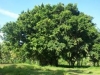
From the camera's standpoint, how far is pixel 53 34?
38.4m

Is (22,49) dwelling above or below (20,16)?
below

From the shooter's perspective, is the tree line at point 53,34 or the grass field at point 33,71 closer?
the grass field at point 33,71

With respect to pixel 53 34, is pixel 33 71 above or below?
below

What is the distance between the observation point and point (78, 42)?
40.8 m

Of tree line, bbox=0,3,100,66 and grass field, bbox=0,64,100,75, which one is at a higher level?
tree line, bbox=0,3,100,66

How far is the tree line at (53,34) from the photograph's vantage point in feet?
128

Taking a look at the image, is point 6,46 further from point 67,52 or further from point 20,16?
point 67,52

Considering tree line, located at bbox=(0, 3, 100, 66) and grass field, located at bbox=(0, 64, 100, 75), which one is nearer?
grass field, located at bbox=(0, 64, 100, 75)

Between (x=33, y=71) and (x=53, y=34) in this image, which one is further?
(x=53, y=34)

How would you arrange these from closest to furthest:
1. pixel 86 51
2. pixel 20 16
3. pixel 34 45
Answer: pixel 34 45 → pixel 86 51 → pixel 20 16

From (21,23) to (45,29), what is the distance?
18.4ft

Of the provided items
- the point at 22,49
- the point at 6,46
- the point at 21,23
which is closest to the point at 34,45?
the point at 22,49

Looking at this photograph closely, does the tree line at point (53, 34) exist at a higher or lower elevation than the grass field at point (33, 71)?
higher

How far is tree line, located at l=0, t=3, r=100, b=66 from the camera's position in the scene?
1534 inches
